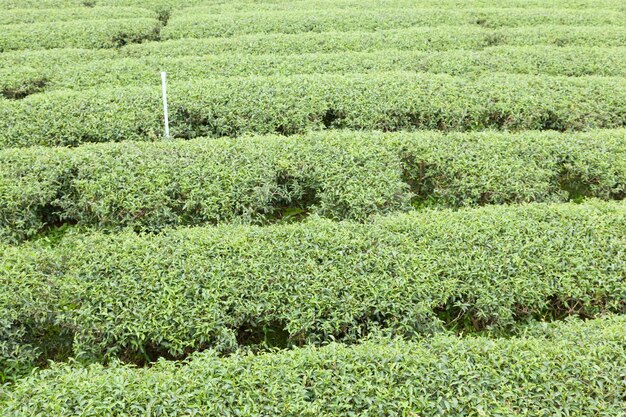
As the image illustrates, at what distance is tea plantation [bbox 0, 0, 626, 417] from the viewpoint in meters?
4.16

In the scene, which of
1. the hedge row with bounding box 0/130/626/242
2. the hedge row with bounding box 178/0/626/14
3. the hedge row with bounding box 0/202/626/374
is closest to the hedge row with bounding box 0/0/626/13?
the hedge row with bounding box 178/0/626/14

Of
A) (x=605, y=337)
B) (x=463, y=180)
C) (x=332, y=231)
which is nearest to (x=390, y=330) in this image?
(x=332, y=231)

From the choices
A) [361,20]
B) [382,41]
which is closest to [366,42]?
[382,41]

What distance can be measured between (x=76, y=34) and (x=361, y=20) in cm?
608

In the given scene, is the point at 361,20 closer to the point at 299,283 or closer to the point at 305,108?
the point at 305,108

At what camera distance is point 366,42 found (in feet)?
37.6

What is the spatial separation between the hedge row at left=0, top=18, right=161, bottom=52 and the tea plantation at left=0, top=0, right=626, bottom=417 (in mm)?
977

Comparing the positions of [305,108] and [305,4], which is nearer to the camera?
[305,108]

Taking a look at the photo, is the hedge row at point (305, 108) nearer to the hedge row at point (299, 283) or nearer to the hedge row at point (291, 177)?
the hedge row at point (291, 177)

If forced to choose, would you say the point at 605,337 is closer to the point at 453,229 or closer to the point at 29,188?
the point at 453,229

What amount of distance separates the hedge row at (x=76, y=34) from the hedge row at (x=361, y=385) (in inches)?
364

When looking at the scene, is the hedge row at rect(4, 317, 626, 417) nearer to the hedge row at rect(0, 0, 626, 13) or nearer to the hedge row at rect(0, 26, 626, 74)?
the hedge row at rect(0, 26, 626, 74)

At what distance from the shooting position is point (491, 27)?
509 inches

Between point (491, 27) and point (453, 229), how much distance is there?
8695mm
